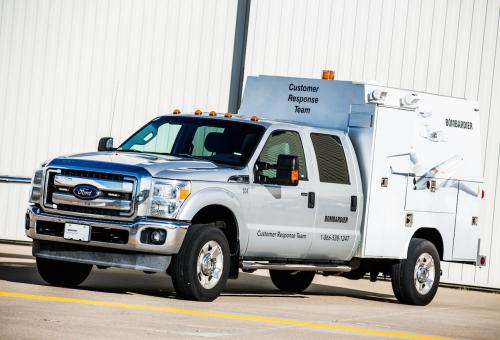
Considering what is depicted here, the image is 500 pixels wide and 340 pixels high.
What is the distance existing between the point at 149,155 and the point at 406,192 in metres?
3.63

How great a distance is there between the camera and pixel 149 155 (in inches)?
543

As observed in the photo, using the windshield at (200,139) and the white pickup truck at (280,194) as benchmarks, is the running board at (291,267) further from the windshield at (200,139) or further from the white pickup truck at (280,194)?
the windshield at (200,139)

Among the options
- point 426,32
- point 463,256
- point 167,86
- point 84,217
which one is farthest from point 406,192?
point 167,86

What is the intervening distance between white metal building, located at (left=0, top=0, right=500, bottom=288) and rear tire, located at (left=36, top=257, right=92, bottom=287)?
318 inches

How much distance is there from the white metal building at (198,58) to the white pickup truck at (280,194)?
13.0 feet

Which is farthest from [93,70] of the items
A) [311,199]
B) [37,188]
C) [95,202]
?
[95,202]

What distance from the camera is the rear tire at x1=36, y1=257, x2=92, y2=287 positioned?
45.0 ft

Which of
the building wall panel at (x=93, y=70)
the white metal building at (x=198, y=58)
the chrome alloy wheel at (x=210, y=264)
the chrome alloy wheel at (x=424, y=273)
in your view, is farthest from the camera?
the building wall panel at (x=93, y=70)

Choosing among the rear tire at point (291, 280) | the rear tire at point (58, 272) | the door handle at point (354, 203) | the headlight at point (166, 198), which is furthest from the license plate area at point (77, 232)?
the rear tire at point (291, 280)

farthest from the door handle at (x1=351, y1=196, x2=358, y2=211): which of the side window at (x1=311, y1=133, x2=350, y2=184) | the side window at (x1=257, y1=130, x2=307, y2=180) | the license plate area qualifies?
the license plate area

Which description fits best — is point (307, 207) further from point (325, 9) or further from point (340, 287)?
point (325, 9)

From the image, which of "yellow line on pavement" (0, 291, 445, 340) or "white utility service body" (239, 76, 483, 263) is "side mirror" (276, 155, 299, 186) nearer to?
"white utility service body" (239, 76, 483, 263)

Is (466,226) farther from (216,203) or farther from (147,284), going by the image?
(216,203)

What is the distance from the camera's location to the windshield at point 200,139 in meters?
13.9
